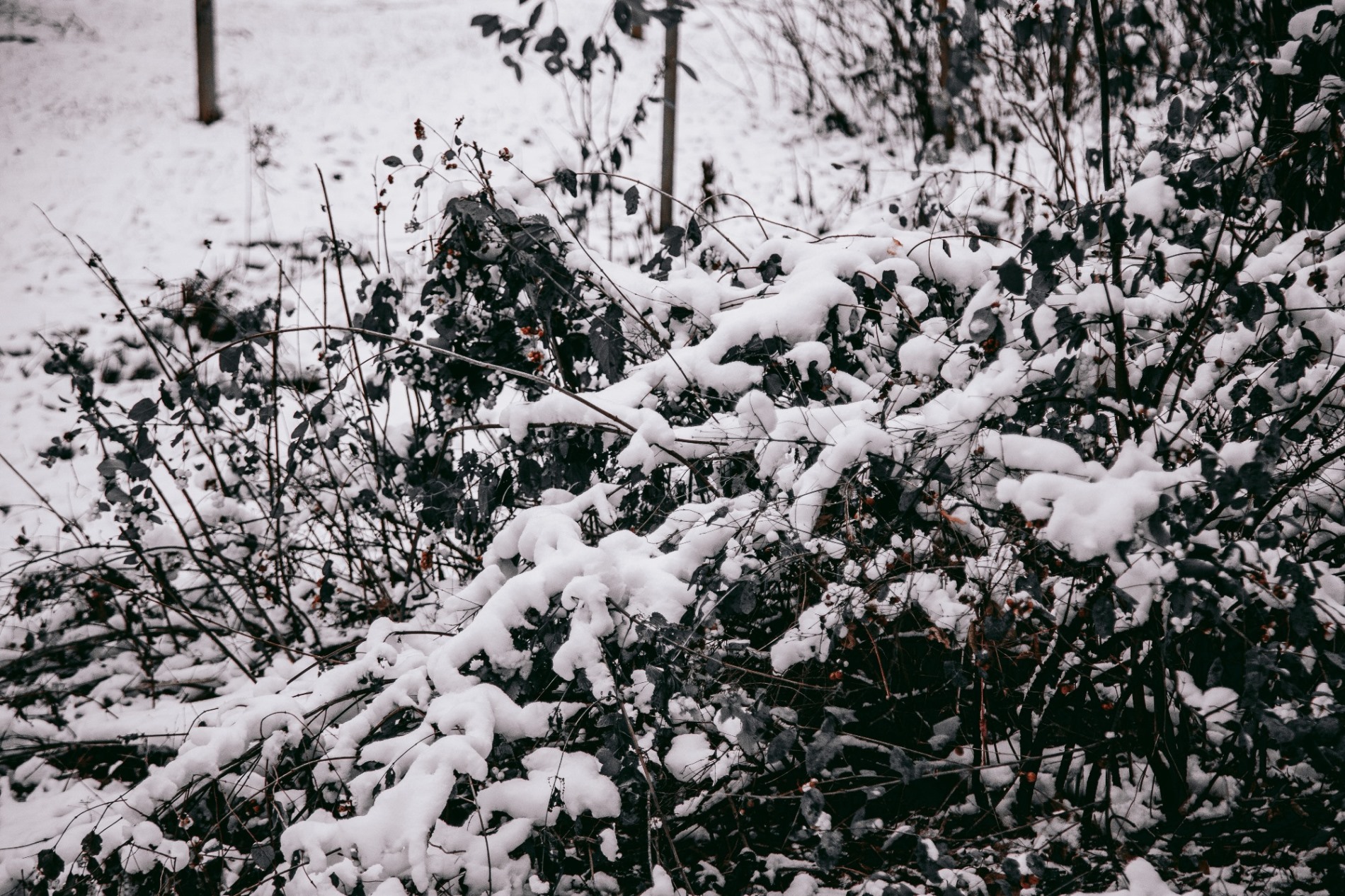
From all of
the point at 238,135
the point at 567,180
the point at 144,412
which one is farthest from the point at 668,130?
the point at 238,135

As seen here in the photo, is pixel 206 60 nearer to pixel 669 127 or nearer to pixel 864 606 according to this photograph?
pixel 669 127

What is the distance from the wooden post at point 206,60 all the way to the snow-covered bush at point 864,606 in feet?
21.5

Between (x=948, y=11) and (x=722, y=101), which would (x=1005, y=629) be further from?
(x=722, y=101)

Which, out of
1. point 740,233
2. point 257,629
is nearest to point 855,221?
point 740,233

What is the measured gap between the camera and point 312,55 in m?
9.12

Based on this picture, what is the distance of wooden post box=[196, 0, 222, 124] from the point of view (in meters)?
7.36

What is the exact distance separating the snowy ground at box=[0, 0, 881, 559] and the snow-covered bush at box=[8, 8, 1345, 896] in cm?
250

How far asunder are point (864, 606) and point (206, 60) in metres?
8.27

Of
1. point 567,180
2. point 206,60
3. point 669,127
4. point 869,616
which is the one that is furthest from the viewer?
point 206,60

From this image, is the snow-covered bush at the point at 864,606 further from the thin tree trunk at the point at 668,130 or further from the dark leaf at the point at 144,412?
the thin tree trunk at the point at 668,130

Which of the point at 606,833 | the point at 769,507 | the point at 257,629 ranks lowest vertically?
the point at 257,629

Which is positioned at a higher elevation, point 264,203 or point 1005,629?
point 264,203

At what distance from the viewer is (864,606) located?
1.79 meters

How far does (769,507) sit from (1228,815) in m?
1.25
